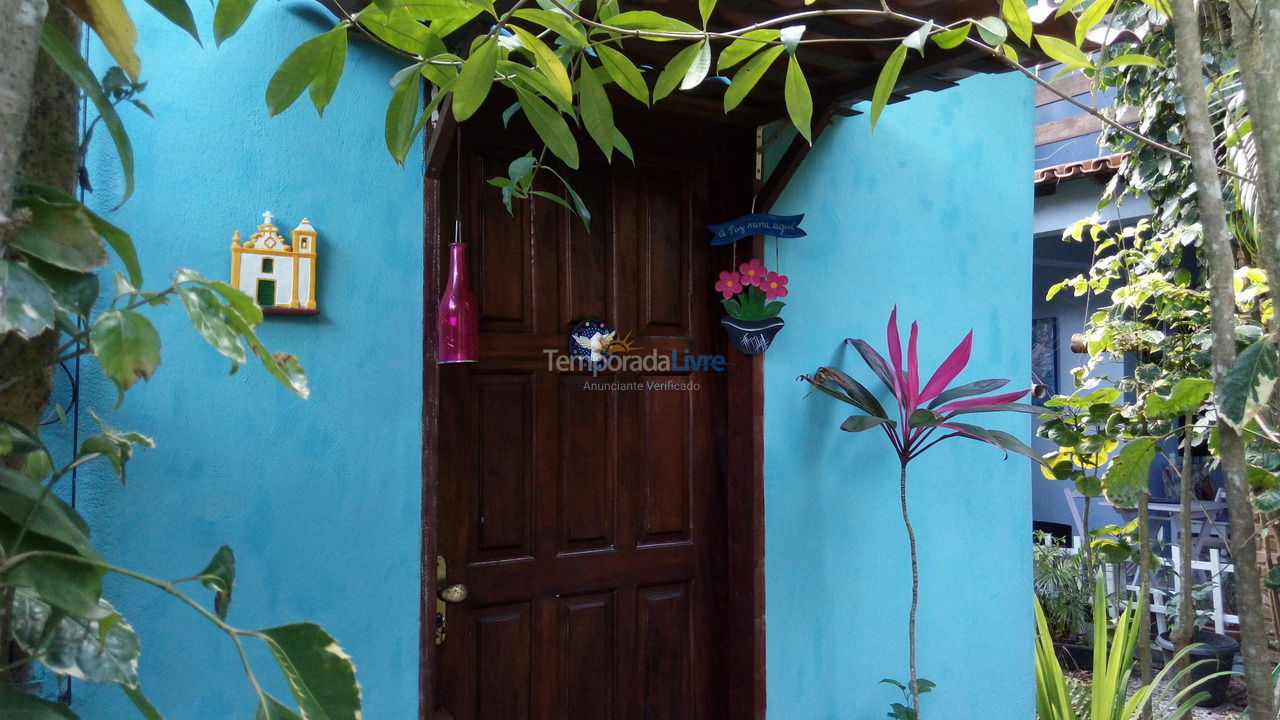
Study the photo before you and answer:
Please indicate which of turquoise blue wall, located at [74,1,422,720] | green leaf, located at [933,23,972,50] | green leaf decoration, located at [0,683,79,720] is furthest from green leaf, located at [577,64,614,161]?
turquoise blue wall, located at [74,1,422,720]

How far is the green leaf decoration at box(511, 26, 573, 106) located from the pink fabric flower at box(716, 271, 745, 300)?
5.72ft

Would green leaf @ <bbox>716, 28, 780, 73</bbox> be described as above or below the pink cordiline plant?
above

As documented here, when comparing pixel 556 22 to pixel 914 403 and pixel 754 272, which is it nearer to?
pixel 754 272

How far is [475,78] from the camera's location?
2.85 ft

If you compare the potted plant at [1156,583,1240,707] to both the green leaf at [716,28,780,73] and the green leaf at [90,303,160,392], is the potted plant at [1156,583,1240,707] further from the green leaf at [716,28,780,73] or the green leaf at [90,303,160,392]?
the green leaf at [90,303,160,392]

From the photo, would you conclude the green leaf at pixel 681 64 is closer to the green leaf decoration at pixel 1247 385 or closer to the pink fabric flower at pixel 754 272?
the green leaf decoration at pixel 1247 385

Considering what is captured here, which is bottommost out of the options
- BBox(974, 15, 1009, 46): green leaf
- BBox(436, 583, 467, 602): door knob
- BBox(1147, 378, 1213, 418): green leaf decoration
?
BBox(436, 583, 467, 602): door knob

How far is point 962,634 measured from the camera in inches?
125

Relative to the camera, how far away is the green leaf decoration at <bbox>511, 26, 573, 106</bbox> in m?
0.91

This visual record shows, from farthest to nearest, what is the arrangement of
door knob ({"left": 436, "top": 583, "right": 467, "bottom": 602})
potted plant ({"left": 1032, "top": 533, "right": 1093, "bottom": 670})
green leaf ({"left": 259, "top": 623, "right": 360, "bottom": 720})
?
potted plant ({"left": 1032, "top": 533, "right": 1093, "bottom": 670})
door knob ({"left": 436, "top": 583, "right": 467, "bottom": 602})
green leaf ({"left": 259, "top": 623, "right": 360, "bottom": 720})

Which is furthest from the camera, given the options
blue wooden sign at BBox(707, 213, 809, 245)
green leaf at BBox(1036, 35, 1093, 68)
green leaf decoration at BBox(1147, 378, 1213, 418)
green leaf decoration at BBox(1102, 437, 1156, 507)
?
blue wooden sign at BBox(707, 213, 809, 245)

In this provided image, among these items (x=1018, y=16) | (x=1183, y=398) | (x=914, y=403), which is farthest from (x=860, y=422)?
(x=1018, y=16)

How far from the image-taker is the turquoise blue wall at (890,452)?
9.16 feet

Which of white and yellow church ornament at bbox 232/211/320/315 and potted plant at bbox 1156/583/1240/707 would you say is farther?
potted plant at bbox 1156/583/1240/707
